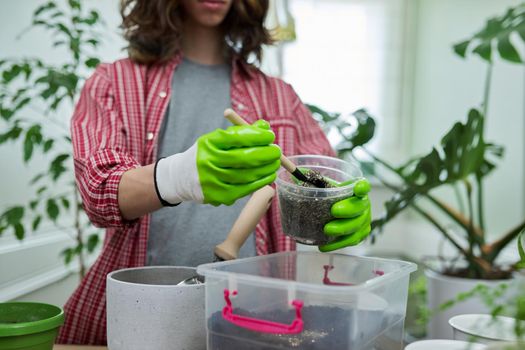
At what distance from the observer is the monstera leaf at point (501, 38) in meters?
1.42

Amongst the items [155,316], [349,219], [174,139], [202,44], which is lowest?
[155,316]

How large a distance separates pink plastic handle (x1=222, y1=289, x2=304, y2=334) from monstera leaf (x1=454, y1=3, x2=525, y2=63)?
102cm

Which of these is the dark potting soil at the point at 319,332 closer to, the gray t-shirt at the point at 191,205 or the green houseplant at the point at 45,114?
the gray t-shirt at the point at 191,205

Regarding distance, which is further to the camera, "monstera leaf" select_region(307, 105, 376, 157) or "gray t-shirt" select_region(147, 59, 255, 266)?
"monstera leaf" select_region(307, 105, 376, 157)

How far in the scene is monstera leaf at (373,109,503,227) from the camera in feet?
4.76

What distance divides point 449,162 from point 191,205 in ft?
2.37

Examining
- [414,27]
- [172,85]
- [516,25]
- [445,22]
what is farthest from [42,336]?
[414,27]

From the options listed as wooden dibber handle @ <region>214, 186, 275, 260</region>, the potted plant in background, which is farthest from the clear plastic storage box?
the potted plant in background

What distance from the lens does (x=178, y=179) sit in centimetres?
84

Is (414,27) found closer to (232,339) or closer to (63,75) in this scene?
(63,75)

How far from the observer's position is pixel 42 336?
2.57ft

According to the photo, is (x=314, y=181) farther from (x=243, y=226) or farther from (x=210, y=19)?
(x=210, y=19)

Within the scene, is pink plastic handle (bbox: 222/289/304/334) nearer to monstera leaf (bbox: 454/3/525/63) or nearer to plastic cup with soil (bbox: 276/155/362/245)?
plastic cup with soil (bbox: 276/155/362/245)

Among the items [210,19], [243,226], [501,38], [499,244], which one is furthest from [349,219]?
[499,244]
